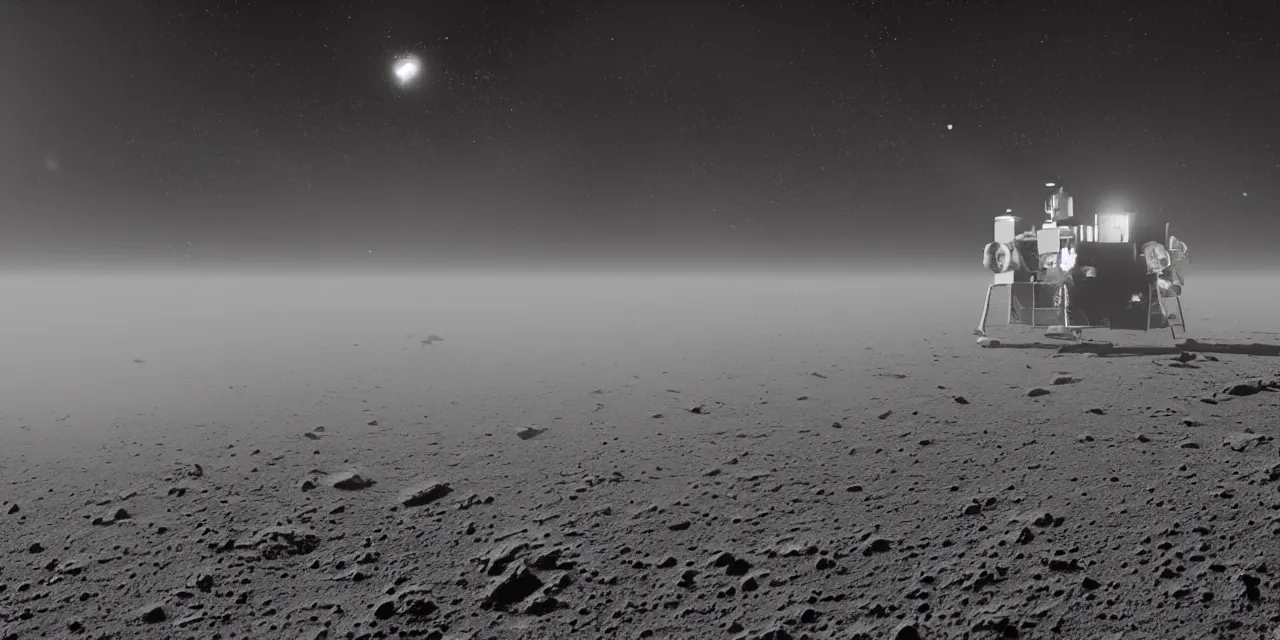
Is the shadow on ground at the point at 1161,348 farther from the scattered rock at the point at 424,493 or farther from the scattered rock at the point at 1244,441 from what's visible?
the scattered rock at the point at 424,493

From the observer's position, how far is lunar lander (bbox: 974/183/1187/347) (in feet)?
39.8

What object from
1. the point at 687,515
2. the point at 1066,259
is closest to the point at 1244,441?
the point at 687,515

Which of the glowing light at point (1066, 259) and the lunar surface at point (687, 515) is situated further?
the glowing light at point (1066, 259)

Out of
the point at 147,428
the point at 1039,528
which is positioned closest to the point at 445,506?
the point at 1039,528

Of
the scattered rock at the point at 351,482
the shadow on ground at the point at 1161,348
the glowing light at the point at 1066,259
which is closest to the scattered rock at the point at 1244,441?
the scattered rock at the point at 351,482

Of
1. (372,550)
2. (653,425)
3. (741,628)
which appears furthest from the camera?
(653,425)

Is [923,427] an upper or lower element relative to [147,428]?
upper

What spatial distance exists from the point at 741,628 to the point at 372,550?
2.56m

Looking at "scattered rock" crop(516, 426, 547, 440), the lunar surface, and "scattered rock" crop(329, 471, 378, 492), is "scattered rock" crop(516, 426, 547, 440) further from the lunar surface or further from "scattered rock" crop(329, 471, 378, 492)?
"scattered rock" crop(329, 471, 378, 492)

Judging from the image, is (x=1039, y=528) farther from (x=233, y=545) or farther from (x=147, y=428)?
(x=147, y=428)

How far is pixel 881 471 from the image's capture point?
19.2ft

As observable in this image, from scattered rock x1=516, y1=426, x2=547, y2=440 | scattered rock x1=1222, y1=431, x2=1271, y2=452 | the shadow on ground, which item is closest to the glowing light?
the shadow on ground

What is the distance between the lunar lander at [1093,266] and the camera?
1212 cm

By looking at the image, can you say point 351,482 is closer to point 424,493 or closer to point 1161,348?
point 424,493
